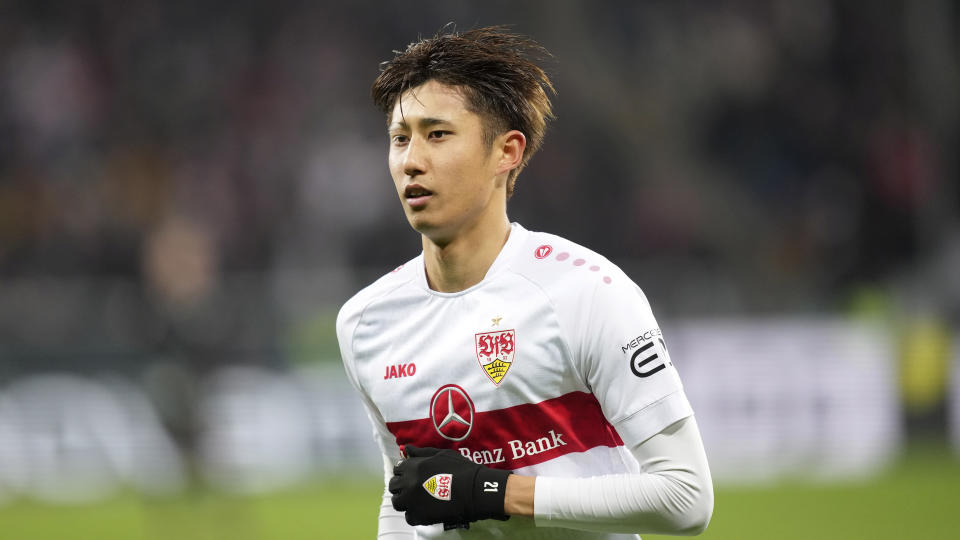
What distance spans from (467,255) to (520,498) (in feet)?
2.35

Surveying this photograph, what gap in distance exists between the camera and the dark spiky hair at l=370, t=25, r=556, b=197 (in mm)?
3303

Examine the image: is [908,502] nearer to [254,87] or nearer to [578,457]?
[578,457]

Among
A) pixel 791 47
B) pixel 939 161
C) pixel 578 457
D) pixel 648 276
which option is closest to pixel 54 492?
pixel 648 276

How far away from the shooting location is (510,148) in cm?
339

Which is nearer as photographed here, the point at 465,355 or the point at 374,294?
the point at 465,355

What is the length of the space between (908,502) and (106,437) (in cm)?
674

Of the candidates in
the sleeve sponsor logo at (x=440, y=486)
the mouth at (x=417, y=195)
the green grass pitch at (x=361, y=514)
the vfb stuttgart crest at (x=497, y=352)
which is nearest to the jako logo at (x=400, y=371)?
the vfb stuttgart crest at (x=497, y=352)

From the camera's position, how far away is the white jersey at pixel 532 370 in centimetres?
304

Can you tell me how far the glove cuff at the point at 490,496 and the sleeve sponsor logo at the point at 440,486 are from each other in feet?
0.24

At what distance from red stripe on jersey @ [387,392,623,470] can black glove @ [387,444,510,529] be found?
0.36 ft

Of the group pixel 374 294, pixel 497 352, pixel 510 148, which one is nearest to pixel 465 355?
pixel 497 352

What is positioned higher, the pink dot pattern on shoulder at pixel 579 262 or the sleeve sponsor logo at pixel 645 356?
the pink dot pattern on shoulder at pixel 579 262

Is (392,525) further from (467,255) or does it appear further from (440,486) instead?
(467,255)

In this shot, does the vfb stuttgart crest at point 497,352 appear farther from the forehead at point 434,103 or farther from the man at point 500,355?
the forehead at point 434,103
